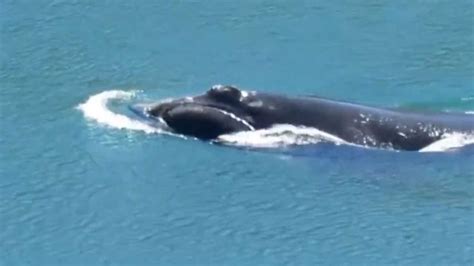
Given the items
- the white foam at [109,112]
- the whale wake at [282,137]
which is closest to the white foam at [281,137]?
the whale wake at [282,137]

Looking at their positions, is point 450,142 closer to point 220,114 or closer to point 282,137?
point 282,137

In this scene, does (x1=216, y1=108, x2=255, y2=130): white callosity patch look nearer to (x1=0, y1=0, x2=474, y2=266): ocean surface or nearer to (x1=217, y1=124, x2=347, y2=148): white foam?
(x1=217, y1=124, x2=347, y2=148): white foam

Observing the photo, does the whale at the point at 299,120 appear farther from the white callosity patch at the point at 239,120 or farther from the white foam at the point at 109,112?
the white foam at the point at 109,112

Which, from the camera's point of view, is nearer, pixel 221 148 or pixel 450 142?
pixel 221 148

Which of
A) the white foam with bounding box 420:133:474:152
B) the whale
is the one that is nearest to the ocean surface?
the white foam with bounding box 420:133:474:152

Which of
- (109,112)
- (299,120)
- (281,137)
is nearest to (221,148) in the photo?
(281,137)

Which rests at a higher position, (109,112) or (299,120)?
(109,112)
